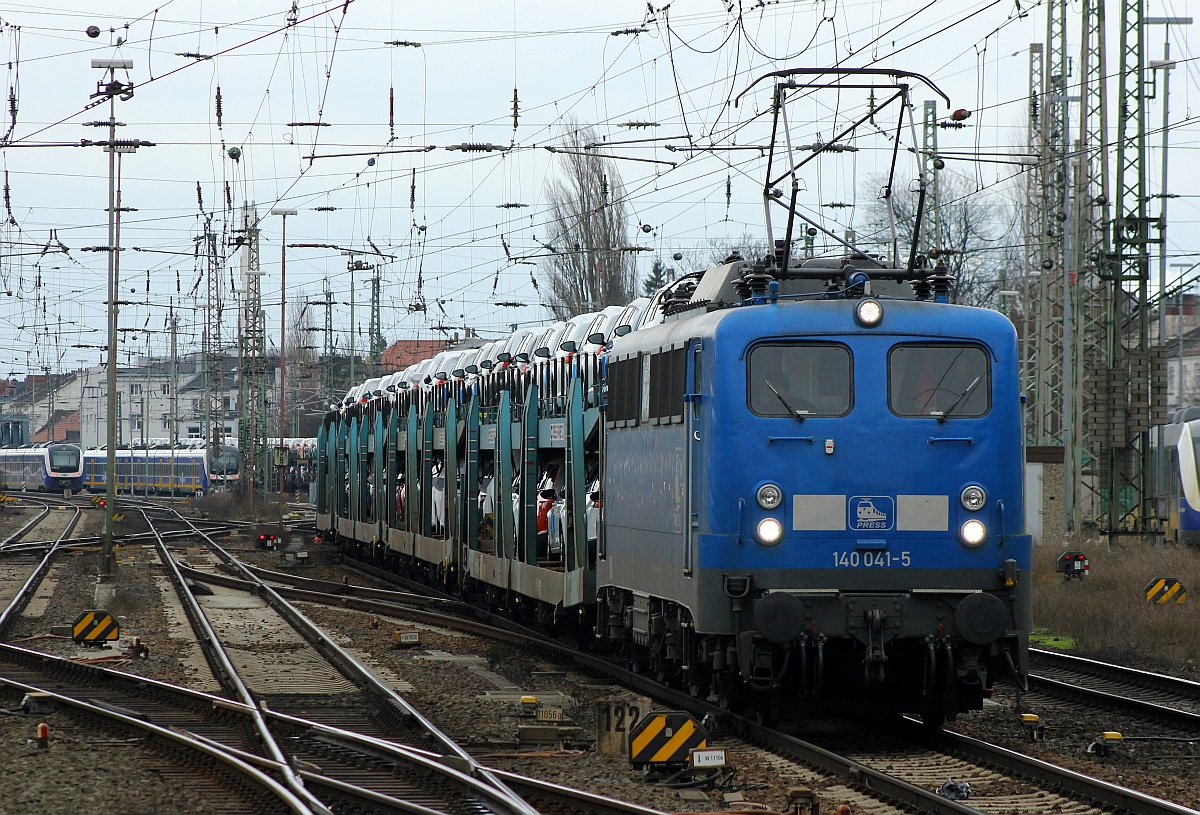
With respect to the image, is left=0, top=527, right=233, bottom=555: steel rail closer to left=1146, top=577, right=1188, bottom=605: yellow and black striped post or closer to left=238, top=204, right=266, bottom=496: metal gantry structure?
left=238, top=204, right=266, bottom=496: metal gantry structure

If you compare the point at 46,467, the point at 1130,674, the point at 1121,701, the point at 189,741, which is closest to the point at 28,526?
the point at 46,467

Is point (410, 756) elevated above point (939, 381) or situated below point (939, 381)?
below

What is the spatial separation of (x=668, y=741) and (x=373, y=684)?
5215mm

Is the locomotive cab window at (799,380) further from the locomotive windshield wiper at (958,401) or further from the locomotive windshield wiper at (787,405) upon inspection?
the locomotive windshield wiper at (958,401)

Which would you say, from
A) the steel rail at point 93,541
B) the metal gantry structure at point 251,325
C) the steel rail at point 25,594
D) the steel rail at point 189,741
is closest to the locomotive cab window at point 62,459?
the metal gantry structure at point 251,325

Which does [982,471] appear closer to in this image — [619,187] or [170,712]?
A: [170,712]

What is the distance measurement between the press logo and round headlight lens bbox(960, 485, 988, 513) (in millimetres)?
518

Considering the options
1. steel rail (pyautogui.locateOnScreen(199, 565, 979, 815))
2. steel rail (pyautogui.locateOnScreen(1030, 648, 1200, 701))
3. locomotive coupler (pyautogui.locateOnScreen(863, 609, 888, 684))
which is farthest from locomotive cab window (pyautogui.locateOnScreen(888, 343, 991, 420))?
steel rail (pyautogui.locateOnScreen(1030, 648, 1200, 701))

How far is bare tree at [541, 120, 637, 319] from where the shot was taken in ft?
159

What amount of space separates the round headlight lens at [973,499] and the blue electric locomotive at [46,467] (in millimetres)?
82879

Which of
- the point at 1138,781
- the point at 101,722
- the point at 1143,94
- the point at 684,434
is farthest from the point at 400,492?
the point at 1138,781

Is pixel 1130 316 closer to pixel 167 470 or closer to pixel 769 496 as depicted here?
pixel 769 496

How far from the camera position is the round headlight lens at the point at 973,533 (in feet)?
35.1

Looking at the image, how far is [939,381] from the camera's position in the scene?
10930 mm
